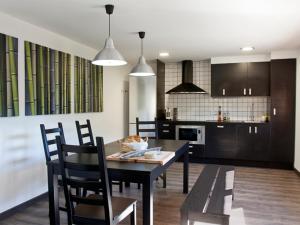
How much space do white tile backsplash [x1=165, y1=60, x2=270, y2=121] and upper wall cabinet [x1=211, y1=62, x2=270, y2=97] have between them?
13.1 inches

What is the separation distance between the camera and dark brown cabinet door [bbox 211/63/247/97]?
18.2ft

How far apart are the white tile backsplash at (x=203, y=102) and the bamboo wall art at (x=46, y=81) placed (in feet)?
9.48

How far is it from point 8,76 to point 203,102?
13.8 feet

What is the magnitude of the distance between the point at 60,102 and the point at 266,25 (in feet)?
9.68

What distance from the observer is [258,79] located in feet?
17.9

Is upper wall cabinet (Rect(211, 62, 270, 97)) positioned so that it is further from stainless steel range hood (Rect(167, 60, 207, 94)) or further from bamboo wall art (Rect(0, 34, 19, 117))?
bamboo wall art (Rect(0, 34, 19, 117))

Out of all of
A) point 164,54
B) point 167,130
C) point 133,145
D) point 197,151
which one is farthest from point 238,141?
point 133,145

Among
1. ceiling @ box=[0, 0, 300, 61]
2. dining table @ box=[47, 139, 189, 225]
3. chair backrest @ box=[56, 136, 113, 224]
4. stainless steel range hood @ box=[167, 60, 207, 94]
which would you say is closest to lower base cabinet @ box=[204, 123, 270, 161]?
stainless steel range hood @ box=[167, 60, 207, 94]

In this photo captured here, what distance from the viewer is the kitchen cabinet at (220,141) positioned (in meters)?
5.47

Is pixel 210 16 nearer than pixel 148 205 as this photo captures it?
No

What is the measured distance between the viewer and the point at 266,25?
3.39 metres

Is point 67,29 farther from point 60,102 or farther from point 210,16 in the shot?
point 210,16

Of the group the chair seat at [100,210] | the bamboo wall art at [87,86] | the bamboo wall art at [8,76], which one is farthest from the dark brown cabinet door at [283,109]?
the bamboo wall art at [8,76]

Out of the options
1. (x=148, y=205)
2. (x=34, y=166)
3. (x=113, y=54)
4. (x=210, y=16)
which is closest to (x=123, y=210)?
(x=148, y=205)
